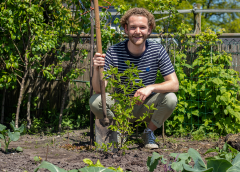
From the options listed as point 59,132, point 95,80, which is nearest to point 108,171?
point 95,80

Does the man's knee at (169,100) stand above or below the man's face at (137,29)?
below

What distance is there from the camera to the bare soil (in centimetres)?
203

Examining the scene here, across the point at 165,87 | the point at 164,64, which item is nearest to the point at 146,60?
the point at 164,64

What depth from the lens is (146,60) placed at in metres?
2.79

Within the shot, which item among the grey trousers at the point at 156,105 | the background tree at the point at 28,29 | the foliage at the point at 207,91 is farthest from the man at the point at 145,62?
the background tree at the point at 28,29

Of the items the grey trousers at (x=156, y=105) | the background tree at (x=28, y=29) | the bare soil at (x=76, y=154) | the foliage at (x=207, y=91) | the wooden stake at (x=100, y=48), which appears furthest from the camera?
the foliage at (x=207, y=91)

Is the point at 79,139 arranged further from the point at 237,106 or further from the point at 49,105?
the point at 237,106

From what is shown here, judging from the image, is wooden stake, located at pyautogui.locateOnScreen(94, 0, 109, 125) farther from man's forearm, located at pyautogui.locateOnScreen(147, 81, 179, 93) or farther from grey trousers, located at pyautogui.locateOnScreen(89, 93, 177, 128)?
man's forearm, located at pyautogui.locateOnScreen(147, 81, 179, 93)

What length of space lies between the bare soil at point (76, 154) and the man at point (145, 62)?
0.34 metres

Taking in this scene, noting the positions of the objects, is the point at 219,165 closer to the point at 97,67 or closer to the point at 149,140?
the point at 97,67

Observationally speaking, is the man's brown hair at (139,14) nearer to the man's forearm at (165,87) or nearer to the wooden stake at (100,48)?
the wooden stake at (100,48)

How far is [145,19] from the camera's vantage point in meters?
2.60

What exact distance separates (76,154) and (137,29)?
1.38 meters

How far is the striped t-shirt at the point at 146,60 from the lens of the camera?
278cm
